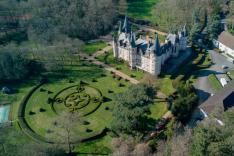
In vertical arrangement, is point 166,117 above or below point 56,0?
below

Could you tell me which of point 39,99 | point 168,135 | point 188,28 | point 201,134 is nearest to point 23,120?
point 39,99

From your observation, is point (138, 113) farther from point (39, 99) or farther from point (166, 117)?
point (39, 99)

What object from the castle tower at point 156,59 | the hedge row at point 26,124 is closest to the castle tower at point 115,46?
the castle tower at point 156,59

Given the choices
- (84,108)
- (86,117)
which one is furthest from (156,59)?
(86,117)

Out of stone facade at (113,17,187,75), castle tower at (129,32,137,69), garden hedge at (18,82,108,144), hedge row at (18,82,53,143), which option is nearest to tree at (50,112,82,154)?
garden hedge at (18,82,108,144)

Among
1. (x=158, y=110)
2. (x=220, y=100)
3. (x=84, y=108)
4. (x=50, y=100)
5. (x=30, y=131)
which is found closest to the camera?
(x=30, y=131)

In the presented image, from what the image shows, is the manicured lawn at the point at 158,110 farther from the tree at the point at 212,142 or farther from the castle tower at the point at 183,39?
the castle tower at the point at 183,39

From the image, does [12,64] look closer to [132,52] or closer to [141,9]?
[132,52]
